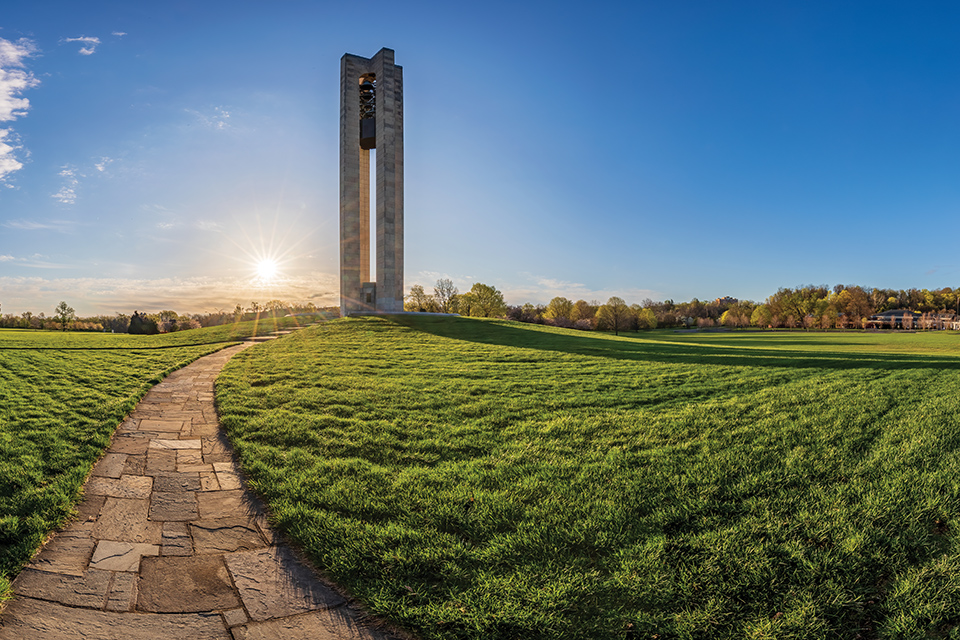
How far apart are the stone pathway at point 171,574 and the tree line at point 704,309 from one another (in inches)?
1855

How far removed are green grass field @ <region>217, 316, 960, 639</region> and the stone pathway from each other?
0.26 metres

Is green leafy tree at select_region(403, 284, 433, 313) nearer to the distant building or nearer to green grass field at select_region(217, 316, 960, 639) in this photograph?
green grass field at select_region(217, 316, 960, 639)

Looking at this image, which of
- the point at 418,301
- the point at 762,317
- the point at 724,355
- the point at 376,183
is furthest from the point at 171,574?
the point at 762,317

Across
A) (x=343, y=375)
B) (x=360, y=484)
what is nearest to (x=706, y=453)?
(x=360, y=484)

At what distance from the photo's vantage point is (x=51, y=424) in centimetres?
616

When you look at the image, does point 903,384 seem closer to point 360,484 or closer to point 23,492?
point 360,484

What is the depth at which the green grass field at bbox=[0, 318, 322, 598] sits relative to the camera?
3.69 m

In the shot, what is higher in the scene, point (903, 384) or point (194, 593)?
point (903, 384)

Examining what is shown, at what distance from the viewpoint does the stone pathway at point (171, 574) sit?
2648 mm

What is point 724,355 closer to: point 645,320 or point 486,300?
point 486,300

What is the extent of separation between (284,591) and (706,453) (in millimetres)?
4488

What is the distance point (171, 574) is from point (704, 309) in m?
113

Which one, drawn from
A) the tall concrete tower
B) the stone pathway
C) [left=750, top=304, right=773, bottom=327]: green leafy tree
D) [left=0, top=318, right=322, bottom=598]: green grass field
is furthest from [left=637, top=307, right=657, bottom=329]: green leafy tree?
the stone pathway

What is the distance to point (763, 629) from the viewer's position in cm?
251
